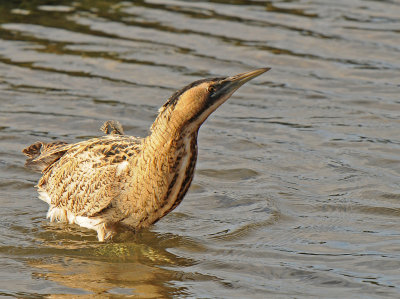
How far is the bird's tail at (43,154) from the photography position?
980 cm

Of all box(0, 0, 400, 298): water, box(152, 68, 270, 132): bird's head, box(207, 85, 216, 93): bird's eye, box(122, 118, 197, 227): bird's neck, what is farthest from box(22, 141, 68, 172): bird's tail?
box(207, 85, 216, 93): bird's eye

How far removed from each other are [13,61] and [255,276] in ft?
→ 22.3

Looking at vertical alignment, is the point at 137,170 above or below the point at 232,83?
below

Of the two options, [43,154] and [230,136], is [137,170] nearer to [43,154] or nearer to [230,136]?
[43,154]

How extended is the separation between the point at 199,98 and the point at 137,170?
3.20 ft

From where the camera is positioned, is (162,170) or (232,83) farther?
(162,170)

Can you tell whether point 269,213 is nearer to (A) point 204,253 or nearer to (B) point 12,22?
(A) point 204,253

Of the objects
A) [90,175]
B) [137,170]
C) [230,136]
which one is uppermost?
[137,170]

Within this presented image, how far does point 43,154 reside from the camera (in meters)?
9.90

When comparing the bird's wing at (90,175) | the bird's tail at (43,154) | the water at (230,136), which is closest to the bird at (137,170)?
the bird's wing at (90,175)

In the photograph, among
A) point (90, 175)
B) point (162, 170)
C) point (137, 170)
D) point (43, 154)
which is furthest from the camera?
point (43, 154)

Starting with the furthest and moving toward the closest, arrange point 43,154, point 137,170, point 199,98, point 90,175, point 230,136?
point 230,136
point 43,154
point 90,175
point 137,170
point 199,98

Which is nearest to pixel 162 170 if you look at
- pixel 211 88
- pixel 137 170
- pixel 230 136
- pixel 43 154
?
pixel 137 170

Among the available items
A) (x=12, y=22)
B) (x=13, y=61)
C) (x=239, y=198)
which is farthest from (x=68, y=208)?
(x=12, y=22)
